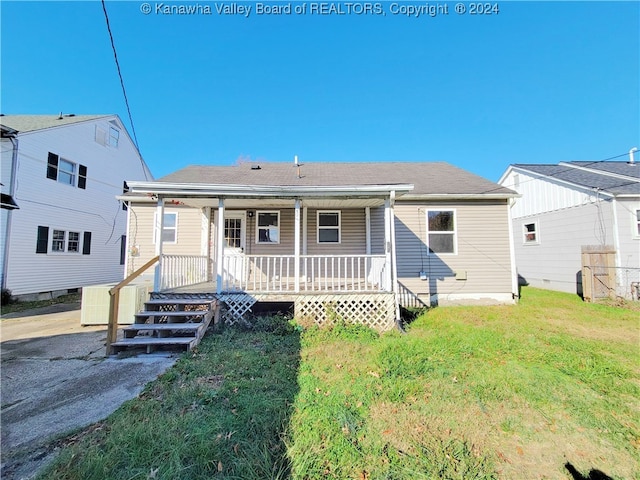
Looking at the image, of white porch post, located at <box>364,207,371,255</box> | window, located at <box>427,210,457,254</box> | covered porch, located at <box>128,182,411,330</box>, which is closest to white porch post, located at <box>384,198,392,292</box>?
covered porch, located at <box>128,182,411,330</box>

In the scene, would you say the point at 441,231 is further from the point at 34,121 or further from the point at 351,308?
the point at 34,121

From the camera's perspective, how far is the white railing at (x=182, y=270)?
6445mm

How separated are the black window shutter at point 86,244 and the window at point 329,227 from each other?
11627 mm

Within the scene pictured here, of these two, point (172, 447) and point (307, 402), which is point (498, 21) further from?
point (172, 447)

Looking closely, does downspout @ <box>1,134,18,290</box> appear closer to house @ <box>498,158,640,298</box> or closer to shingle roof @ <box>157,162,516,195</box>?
shingle roof @ <box>157,162,516,195</box>

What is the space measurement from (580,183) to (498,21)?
6.84m

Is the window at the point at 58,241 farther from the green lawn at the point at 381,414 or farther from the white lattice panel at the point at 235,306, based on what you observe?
the green lawn at the point at 381,414

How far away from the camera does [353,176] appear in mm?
9453

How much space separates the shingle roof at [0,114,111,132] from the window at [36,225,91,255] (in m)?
4.06

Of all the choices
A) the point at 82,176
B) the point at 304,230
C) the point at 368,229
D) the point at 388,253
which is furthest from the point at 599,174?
the point at 82,176

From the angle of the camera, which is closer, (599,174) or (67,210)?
(599,174)

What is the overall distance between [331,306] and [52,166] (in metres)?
13.3

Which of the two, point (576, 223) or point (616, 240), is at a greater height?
point (576, 223)

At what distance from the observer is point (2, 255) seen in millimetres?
9547
